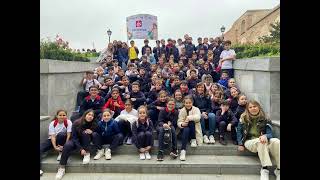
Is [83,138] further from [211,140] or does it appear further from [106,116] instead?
[211,140]

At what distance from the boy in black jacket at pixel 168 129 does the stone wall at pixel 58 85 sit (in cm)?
270

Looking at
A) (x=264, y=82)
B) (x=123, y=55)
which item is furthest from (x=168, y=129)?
(x=123, y=55)

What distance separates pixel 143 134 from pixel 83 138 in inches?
47.3

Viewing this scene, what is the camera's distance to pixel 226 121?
23.8 ft

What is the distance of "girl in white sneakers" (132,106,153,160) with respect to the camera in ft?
22.1

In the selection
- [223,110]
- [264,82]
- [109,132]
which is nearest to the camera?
[109,132]

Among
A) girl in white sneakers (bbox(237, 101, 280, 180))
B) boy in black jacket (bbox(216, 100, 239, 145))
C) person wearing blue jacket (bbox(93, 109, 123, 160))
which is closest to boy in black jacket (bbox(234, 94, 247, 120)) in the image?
boy in black jacket (bbox(216, 100, 239, 145))

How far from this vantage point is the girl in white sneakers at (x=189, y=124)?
687cm

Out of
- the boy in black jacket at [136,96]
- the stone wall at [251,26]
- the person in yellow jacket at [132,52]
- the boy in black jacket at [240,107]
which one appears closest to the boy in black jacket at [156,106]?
the boy in black jacket at [136,96]

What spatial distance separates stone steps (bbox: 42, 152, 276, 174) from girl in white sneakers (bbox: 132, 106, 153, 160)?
243 mm

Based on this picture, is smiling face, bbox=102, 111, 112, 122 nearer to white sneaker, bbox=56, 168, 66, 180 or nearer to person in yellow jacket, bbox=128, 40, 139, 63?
white sneaker, bbox=56, 168, 66, 180

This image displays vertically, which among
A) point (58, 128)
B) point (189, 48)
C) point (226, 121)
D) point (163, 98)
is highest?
point (189, 48)
